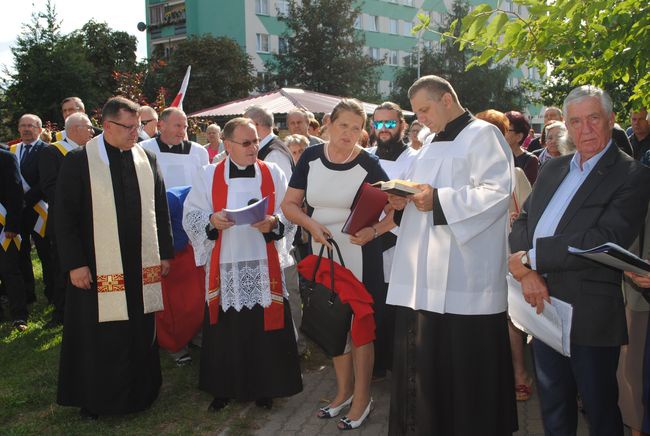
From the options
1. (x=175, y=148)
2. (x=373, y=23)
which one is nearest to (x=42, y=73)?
(x=175, y=148)

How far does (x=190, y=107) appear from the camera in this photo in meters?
32.3

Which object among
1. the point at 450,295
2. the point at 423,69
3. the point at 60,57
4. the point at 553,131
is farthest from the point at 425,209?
the point at 423,69

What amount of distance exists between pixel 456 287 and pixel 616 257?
37.8 inches

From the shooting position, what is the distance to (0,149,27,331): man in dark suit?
7039 mm

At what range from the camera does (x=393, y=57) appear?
55.7 metres

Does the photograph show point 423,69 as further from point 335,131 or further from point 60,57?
point 335,131

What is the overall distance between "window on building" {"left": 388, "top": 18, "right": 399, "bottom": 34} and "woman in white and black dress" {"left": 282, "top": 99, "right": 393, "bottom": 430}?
52.9 metres

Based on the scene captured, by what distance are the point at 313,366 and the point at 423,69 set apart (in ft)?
131

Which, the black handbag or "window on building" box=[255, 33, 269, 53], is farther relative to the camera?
"window on building" box=[255, 33, 269, 53]

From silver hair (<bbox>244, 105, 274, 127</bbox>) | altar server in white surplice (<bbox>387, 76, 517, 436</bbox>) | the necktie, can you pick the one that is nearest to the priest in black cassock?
silver hair (<bbox>244, 105, 274, 127</bbox>)

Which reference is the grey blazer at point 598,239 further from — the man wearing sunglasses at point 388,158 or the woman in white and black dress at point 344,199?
the man wearing sunglasses at point 388,158

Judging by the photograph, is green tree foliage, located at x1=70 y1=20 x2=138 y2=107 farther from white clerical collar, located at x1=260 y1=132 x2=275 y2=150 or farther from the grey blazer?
the grey blazer

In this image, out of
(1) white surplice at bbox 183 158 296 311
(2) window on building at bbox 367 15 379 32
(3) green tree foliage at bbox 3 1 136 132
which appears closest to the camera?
(1) white surplice at bbox 183 158 296 311

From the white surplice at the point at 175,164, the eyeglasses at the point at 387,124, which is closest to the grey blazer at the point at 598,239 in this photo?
the eyeglasses at the point at 387,124
